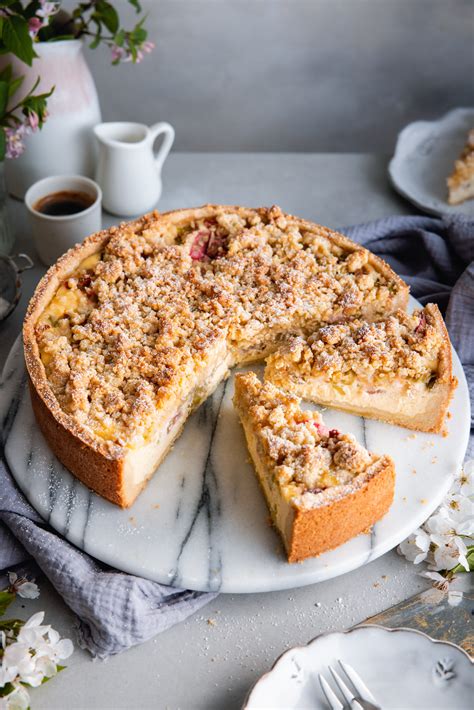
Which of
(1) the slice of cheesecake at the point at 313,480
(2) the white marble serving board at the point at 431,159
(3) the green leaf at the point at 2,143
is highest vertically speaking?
(3) the green leaf at the point at 2,143

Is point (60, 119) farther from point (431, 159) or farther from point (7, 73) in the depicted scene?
point (431, 159)

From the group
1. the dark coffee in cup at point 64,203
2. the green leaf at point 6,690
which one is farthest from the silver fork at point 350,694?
the dark coffee in cup at point 64,203

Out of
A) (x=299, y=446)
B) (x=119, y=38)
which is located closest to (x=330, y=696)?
(x=299, y=446)

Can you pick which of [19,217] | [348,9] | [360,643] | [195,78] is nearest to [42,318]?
[19,217]

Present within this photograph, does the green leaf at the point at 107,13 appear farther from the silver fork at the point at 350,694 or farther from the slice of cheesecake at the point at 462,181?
the silver fork at the point at 350,694

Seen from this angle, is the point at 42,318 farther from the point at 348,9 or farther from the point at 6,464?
the point at 348,9
